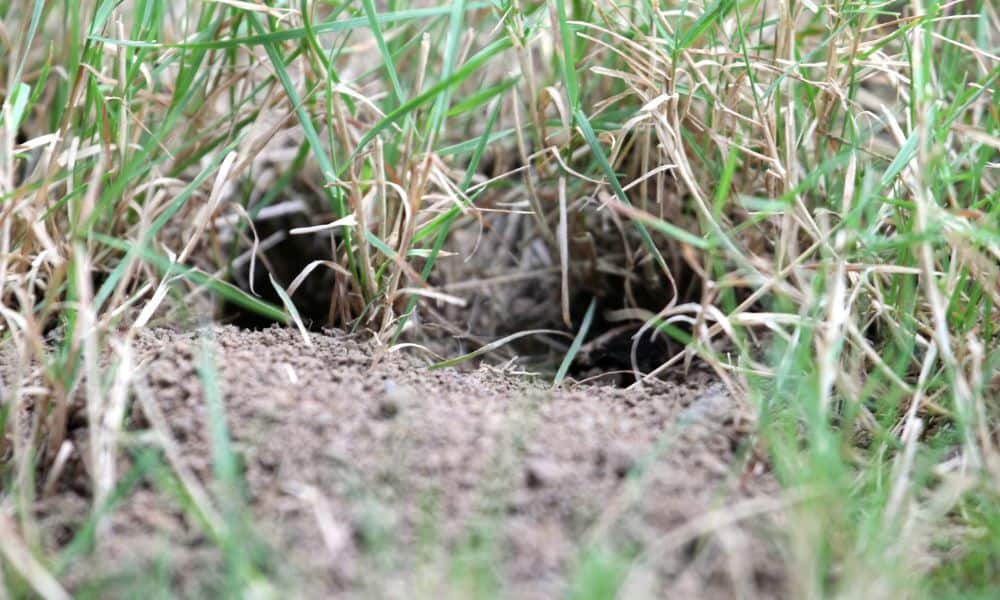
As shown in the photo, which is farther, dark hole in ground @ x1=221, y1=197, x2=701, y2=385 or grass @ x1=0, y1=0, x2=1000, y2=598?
dark hole in ground @ x1=221, y1=197, x2=701, y2=385

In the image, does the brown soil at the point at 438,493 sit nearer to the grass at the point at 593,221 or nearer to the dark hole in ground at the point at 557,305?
the grass at the point at 593,221

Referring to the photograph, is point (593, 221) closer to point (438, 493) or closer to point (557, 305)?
point (557, 305)

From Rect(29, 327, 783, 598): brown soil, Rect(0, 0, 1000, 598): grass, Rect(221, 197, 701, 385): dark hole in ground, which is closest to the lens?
Rect(29, 327, 783, 598): brown soil

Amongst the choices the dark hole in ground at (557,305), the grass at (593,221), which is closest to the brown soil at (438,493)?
the grass at (593,221)

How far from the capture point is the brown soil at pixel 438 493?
2.93 feet

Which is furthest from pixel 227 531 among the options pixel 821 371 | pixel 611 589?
pixel 821 371

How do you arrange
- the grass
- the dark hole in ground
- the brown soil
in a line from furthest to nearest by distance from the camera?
the dark hole in ground < the grass < the brown soil

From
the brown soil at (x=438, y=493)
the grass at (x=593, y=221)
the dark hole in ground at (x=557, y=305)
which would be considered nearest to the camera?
the brown soil at (x=438, y=493)

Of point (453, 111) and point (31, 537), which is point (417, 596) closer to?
point (31, 537)

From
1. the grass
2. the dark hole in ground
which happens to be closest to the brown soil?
the grass

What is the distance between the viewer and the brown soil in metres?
0.89

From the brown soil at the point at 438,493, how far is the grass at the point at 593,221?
0.10 ft

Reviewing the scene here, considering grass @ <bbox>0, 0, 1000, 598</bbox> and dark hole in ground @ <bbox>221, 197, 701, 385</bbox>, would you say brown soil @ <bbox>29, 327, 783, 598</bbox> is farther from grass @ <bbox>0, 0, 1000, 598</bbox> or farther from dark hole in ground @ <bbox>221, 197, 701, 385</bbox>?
dark hole in ground @ <bbox>221, 197, 701, 385</bbox>

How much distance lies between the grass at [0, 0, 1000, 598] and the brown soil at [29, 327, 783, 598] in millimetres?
32
